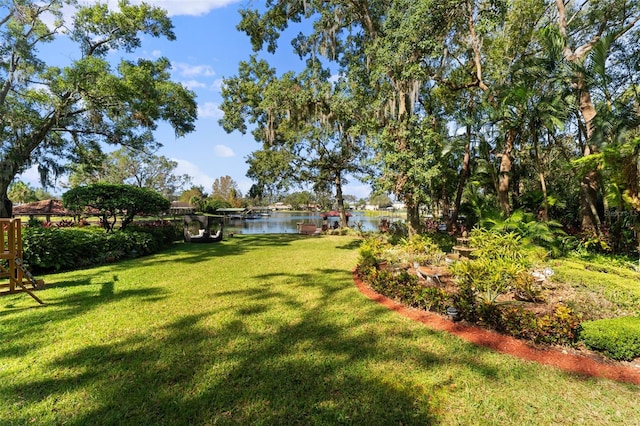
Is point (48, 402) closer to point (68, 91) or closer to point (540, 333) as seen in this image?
point (540, 333)

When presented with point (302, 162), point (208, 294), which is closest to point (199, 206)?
point (302, 162)

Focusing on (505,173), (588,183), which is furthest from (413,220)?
(588,183)

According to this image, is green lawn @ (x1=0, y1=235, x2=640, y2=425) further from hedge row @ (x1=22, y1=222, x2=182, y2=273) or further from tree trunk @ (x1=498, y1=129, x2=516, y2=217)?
tree trunk @ (x1=498, y1=129, x2=516, y2=217)

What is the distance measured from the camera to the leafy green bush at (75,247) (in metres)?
6.48

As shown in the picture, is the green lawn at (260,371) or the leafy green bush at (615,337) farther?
the leafy green bush at (615,337)

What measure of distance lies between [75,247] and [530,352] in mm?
10339

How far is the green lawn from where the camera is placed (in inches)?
89.5

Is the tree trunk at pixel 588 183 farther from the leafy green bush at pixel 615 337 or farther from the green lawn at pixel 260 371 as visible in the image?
the green lawn at pixel 260 371

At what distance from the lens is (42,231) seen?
6.75 metres

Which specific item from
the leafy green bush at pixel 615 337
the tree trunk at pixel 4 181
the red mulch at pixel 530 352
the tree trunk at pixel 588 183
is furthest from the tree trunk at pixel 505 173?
the tree trunk at pixel 4 181

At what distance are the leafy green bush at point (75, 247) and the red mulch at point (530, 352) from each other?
28.3ft

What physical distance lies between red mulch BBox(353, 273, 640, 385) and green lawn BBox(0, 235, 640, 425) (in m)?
0.20

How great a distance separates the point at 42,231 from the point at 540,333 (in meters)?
10.7

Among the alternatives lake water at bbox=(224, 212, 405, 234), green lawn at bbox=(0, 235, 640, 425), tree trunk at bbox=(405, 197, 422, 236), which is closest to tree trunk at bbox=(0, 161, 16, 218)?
green lawn at bbox=(0, 235, 640, 425)
